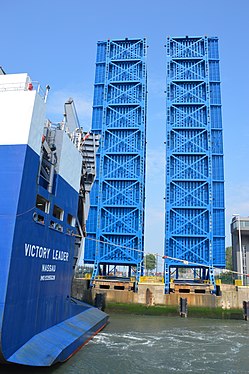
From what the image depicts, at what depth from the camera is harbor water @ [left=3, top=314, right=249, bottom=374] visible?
11.3m

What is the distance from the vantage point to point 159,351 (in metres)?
13.9

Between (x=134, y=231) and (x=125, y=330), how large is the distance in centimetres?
1233

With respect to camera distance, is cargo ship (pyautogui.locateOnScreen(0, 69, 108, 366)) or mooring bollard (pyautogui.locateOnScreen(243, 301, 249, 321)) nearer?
cargo ship (pyautogui.locateOnScreen(0, 69, 108, 366))

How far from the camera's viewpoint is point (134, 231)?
3034 centimetres

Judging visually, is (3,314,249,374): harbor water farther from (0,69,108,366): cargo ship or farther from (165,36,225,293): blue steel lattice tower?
(165,36,225,293): blue steel lattice tower

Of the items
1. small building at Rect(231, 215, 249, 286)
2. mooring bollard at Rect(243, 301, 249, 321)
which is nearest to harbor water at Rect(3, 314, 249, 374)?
mooring bollard at Rect(243, 301, 249, 321)

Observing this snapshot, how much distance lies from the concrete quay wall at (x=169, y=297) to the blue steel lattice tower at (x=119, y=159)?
2.00 metres

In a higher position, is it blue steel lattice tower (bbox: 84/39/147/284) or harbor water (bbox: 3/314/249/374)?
blue steel lattice tower (bbox: 84/39/147/284)

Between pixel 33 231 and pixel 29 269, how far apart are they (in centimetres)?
112

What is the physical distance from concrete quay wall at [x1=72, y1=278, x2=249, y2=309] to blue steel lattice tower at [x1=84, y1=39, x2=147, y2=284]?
200 cm

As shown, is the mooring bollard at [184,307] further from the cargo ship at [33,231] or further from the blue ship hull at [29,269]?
the blue ship hull at [29,269]

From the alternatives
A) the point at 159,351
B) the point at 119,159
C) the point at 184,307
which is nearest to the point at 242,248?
the point at 184,307

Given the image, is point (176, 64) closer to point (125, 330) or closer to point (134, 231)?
point (134, 231)

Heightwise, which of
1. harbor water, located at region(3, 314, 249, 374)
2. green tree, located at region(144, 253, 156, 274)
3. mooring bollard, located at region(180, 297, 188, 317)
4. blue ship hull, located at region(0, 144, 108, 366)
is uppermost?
green tree, located at region(144, 253, 156, 274)
